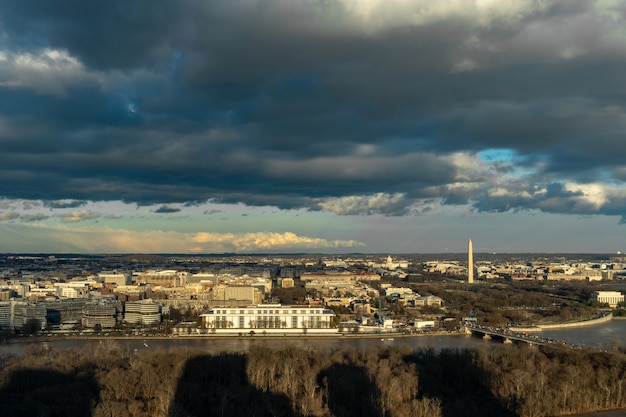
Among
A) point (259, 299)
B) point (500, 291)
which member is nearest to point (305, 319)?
point (259, 299)

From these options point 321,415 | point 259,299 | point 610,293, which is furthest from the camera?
point 610,293

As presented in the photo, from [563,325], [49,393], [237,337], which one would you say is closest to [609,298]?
[563,325]

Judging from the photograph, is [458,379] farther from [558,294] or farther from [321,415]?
[558,294]

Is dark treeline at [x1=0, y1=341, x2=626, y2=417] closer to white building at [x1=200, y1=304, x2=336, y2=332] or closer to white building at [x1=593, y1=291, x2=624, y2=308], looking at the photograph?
white building at [x1=200, y1=304, x2=336, y2=332]

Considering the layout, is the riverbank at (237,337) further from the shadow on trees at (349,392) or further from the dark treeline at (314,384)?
the shadow on trees at (349,392)

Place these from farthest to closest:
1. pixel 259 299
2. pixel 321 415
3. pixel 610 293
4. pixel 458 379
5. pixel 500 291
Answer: pixel 500 291 < pixel 610 293 < pixel 259 299 < pixel 458 379 < pixel 321 415

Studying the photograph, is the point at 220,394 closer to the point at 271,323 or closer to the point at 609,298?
the point at 271,323

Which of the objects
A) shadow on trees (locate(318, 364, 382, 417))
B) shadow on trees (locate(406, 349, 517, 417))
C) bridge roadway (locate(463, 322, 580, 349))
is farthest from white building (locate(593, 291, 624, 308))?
A: shadow on trees (locate(318, 364, 382, 417))
